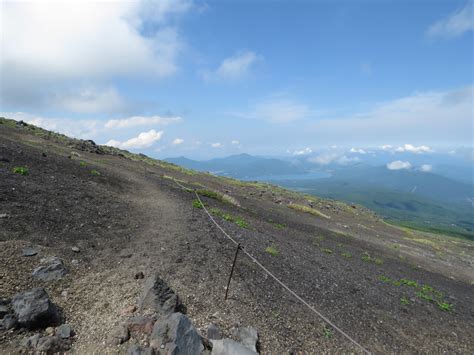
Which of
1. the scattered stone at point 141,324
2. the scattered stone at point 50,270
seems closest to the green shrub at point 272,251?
the scattered stone at point 141,324

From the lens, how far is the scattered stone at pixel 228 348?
7.34 metres

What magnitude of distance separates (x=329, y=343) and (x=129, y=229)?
36.4 feet

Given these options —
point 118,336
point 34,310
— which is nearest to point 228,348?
point 118,336

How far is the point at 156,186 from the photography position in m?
27.6

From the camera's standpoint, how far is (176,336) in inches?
282

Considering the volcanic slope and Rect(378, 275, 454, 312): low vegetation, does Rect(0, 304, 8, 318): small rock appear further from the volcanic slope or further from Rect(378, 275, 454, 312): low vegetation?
Rect(378, 275, 454, 312): low vegetation

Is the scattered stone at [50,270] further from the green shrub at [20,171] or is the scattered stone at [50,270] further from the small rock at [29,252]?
the green shrub at [20,171]

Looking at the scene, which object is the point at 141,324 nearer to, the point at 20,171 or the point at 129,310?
the point at 129,310

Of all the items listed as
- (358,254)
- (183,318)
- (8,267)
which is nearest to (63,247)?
(8,267)

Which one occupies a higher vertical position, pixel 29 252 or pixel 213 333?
pixel 29 252

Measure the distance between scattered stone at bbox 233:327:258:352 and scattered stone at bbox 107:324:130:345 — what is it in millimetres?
3336

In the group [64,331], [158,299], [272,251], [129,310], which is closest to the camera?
[64,331]

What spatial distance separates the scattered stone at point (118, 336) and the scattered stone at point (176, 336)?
31.4 inches

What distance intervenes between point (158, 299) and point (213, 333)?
210 cm
